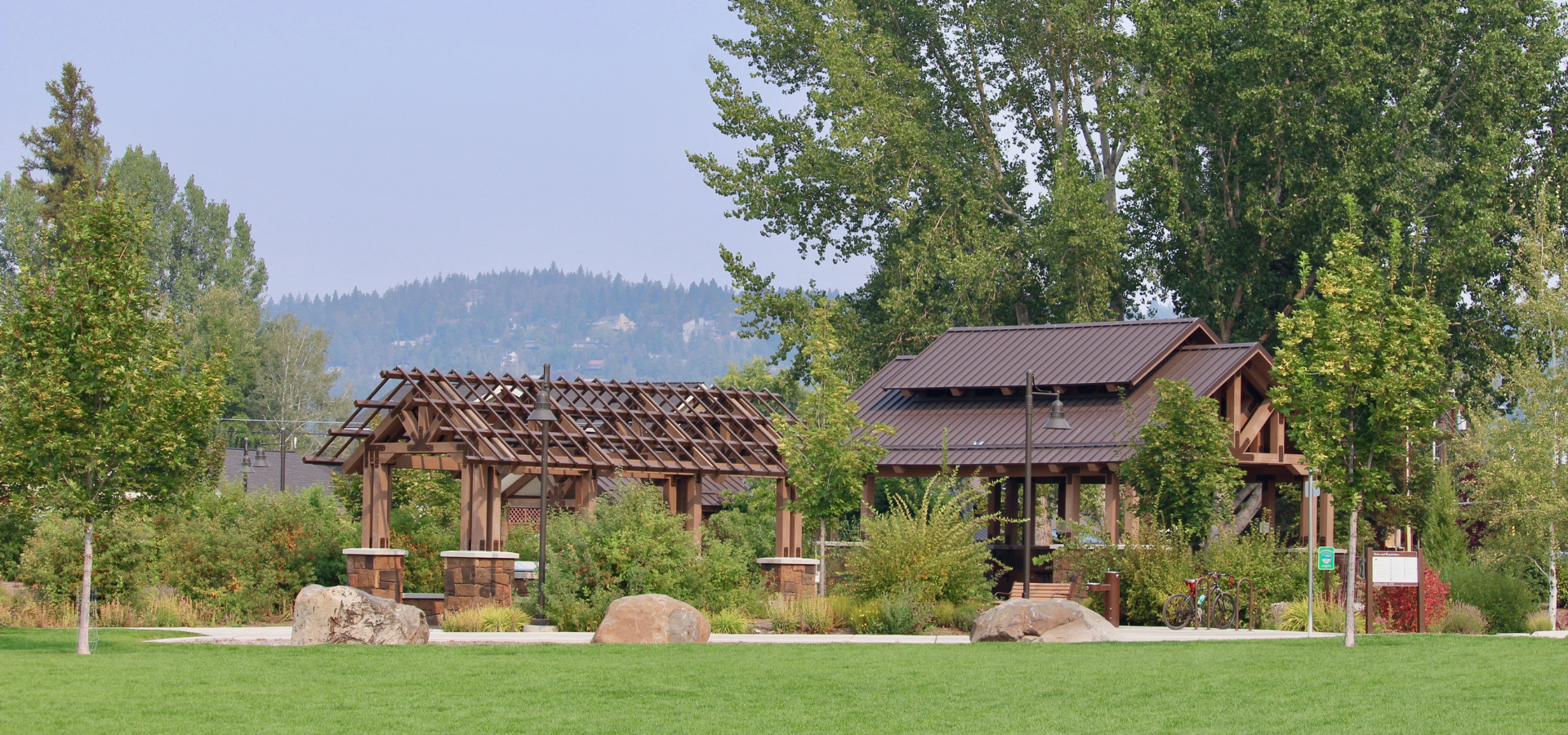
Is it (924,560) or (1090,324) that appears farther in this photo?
(1090,324)

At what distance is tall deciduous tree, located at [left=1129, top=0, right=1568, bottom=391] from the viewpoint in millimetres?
40750

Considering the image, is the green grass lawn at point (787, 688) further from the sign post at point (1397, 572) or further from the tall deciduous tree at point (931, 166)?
the tall deciduous tree at point (931, 166)

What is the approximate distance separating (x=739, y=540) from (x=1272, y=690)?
22.5 metres

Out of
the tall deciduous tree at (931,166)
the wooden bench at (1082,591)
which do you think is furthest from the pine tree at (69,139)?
the wooden bench at (1082,591)

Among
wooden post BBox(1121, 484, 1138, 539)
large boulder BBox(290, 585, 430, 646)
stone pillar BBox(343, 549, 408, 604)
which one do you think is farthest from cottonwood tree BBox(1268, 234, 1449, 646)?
stone pillar BBox(343, 549, 408, 604)

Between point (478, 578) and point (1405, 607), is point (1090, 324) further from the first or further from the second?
point (478, 578)

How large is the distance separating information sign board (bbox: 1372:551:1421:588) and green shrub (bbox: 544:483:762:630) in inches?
376

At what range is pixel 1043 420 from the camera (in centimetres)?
3303

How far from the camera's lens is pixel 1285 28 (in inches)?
1628

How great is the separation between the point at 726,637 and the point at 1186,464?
10016mm

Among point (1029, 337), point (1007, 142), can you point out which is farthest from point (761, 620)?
point (1007, 142)

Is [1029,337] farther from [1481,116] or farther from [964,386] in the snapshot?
[1481,116]

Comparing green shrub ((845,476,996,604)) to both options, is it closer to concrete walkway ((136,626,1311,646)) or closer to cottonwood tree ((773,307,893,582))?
concrete walkway ((136,626,1311,646))

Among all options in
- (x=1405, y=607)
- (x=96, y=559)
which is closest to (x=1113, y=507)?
(x=1405, y=607)
